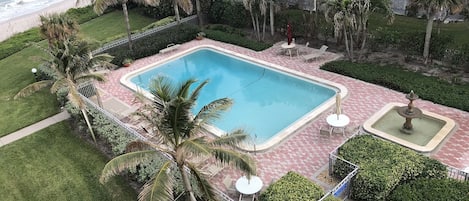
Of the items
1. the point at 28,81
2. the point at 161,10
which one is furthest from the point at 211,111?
the point at 161,10

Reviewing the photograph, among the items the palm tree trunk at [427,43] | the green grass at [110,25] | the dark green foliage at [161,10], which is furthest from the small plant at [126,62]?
the palm tree trunk at [427,43]

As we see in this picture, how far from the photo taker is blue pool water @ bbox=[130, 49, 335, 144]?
19281 mm

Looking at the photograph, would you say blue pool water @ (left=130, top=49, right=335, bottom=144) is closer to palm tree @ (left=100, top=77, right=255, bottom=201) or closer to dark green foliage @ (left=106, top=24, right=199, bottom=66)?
dark green foliage @ (left=106, top=24, right=199, bottom=66)

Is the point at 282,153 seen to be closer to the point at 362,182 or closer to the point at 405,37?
the point at 362,182

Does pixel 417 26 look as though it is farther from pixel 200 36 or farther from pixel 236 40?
pixel 200 36

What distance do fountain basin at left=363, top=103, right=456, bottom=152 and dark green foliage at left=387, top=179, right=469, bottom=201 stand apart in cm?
261

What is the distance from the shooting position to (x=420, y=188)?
42.0 ft

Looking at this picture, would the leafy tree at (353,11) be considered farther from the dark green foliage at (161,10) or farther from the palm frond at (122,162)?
the dark green foliage at (161,10)

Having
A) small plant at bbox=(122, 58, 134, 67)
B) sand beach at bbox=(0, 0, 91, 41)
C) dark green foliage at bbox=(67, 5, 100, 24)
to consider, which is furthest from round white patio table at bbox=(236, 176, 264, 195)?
dark green foliage at bbox=(67, 5, 100, 24)

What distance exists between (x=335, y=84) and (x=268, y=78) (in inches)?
156

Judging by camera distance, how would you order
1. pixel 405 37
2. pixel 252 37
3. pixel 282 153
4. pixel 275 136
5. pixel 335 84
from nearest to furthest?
pixel 282 153 < pixel 275 136 < pixel 335 84 < pixel 405 37 < pixel 252 37

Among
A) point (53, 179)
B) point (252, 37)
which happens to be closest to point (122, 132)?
point (53, 179)

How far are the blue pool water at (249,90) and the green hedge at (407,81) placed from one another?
1.89m

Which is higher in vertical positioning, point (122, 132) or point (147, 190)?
point (147, 190)
